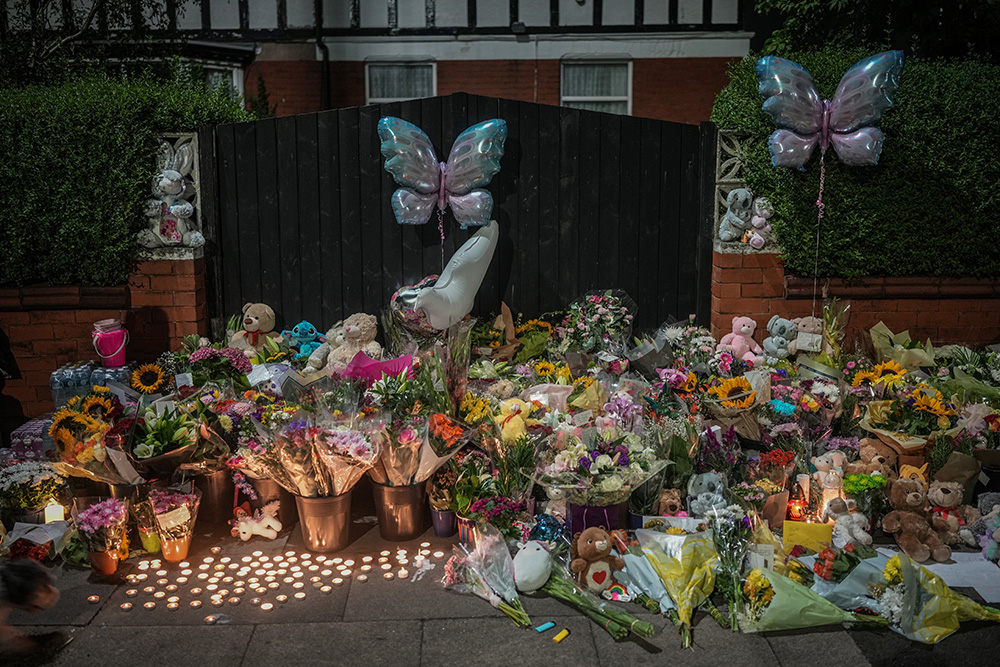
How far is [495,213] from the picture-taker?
672 cm

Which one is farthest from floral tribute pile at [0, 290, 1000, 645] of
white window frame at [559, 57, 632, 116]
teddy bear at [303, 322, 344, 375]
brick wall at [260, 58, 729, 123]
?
white window frame at [559, 57, 632, 116]

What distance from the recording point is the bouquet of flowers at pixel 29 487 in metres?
5.00

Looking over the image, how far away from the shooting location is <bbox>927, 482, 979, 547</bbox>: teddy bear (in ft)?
15.7

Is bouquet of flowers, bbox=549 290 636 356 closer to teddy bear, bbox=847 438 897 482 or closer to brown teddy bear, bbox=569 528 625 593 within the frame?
teddy bear, bbox=847 438 897 482

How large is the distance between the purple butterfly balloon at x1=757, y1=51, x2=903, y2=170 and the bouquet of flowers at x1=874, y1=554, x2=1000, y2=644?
3.05 metres

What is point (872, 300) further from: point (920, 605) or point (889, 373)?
point (920, 605)

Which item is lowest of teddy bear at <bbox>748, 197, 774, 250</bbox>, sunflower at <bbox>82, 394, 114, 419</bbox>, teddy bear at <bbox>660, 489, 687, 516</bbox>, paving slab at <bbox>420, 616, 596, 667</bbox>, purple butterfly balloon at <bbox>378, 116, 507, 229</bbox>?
paving slab at <bbox>420, 616, 596, 667</bbox>

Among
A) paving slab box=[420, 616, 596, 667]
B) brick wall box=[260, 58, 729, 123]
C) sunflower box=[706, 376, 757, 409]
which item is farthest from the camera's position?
brick wall box=[260, 58, 729, 123]

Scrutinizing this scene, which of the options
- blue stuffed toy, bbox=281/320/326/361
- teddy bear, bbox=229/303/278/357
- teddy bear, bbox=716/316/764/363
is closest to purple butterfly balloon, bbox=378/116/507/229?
blue stuffed toy, bbox=281/320/326/361

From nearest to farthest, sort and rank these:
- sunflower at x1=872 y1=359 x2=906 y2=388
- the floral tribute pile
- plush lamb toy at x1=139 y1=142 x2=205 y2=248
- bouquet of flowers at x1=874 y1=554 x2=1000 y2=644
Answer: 1. bouquet of flowers at x1=874 y1=554 x2=1000 y2=644
2. the floral tribute pile
3. sunflower at x1=872 y1=359 x2=906 y2=388
4. plush lamb toy at x1=139 y1=142 x2=205 y2=248

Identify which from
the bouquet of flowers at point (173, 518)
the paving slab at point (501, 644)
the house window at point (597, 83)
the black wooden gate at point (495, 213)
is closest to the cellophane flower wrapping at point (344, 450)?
the bouquet of flowers at point (173, 518)

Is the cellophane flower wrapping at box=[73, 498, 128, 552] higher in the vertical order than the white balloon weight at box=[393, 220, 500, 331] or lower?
lower

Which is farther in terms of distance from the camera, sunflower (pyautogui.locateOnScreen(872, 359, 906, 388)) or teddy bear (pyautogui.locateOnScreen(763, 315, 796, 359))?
teddy bear (pyautogui.locateOnScreen(763, 315, 796, 359))

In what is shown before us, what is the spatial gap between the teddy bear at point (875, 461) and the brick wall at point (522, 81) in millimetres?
8994
